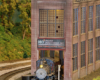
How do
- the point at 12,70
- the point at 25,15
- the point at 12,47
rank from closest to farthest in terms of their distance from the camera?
the point at 12,70
the point at 12,47
the point at 25,15

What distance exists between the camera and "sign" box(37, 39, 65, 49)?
3253 centimetres

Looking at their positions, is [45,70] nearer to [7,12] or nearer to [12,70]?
[12,70]

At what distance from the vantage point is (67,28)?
32125 millimetres

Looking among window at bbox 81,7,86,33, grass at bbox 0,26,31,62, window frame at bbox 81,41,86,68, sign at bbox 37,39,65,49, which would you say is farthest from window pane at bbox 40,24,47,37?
grass at bbox 0,26,31,62

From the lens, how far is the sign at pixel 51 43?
32531 mm

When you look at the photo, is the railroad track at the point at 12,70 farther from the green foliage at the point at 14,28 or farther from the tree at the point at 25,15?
the tree at the point at 25,15

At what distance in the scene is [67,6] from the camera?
31.9 meters

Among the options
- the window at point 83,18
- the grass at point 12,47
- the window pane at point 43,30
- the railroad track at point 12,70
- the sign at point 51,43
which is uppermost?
the window at point 83,18

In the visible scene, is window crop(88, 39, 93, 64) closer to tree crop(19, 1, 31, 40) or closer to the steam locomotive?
the steam locomotive

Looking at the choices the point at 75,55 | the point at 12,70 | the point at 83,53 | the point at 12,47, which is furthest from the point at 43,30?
the point at 12,47

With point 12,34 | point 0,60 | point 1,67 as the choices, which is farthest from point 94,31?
point 12,34

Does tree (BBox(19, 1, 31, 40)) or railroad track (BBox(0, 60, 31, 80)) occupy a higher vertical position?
tree (BBox(19, 1, 31, 40))

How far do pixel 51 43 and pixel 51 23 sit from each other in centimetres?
278

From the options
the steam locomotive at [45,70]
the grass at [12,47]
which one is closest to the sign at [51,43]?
the steam locomotive at [45,70]
